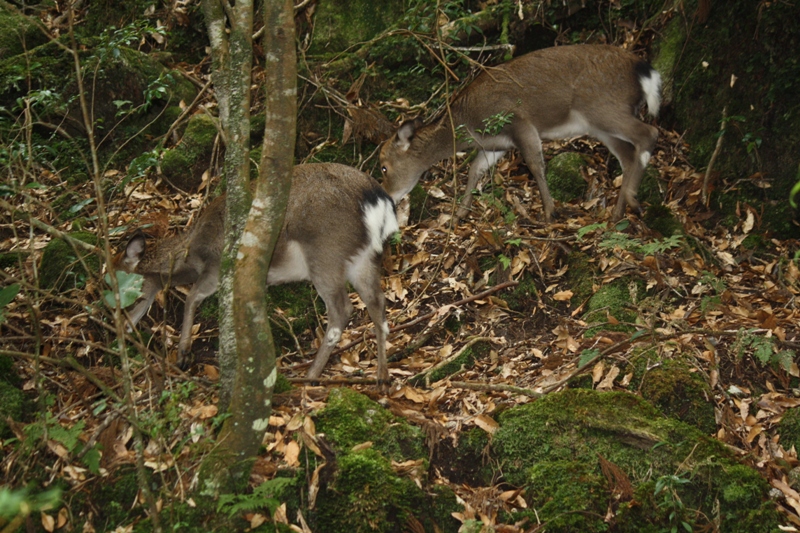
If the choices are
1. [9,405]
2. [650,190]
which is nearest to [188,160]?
[9,405]

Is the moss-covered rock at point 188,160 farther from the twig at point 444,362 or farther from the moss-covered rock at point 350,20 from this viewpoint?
the twig at point 444,362

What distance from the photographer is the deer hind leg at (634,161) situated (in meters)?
7.61

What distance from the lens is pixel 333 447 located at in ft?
15.2

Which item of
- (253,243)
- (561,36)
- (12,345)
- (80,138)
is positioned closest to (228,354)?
(253,243)

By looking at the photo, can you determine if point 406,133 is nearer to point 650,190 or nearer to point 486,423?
point 650,190

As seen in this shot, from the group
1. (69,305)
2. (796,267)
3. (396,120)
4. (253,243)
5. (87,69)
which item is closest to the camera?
(253,243)

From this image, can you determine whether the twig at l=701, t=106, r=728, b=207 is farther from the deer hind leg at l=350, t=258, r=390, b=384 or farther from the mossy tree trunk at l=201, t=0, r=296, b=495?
the mossy tree trunk at l=201, t=0, r=296, b=495

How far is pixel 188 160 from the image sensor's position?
25.0 ft

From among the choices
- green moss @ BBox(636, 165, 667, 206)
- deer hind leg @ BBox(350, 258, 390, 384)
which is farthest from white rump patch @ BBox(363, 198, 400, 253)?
green moss @ BBox(636, 165, 667, 206)

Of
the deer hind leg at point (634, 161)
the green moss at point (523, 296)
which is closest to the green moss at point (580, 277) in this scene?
the green moss at point (523, 296)

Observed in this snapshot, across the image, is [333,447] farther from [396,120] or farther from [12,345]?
[396,120]

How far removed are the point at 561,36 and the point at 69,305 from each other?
20.3ft

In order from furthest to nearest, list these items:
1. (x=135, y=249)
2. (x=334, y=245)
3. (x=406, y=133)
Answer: (x=406, y=133) < (x=135, y=249) < (x=334, y=245)

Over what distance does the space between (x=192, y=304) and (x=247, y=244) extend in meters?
2.31
